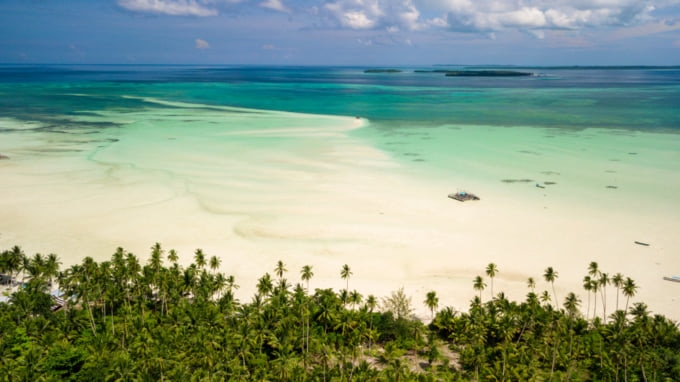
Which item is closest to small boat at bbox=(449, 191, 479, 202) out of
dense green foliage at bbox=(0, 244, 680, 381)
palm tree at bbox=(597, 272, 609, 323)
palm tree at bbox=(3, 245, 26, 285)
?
palm tree at bbox=(597, 272, 609, 323)

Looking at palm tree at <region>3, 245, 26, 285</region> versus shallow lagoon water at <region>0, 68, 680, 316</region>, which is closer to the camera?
palm tree at <region>3, 245, 26, 285</region>

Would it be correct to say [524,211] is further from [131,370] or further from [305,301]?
[131,370]

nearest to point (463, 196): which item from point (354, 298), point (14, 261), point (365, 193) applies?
point (365, 193)

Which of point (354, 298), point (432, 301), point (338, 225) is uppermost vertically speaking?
point (338, 225)

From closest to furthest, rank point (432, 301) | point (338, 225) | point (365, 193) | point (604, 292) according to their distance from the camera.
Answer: point (432, 301)
point (604, 292)
point (338, 225)
point (365, 193)

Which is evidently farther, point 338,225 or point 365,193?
point 365,193

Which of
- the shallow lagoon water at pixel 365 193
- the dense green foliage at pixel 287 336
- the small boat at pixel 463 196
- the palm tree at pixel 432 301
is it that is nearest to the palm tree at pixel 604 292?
the dense green foliage at pixel 287 336

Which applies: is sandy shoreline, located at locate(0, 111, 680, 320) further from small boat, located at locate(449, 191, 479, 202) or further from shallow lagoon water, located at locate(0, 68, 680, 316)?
small boat, located at locate(449, 191, 479, 202)

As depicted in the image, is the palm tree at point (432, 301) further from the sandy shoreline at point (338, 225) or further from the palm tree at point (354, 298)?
the palm tree at point (354, 298)

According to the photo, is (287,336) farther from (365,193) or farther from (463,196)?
(463,196)
